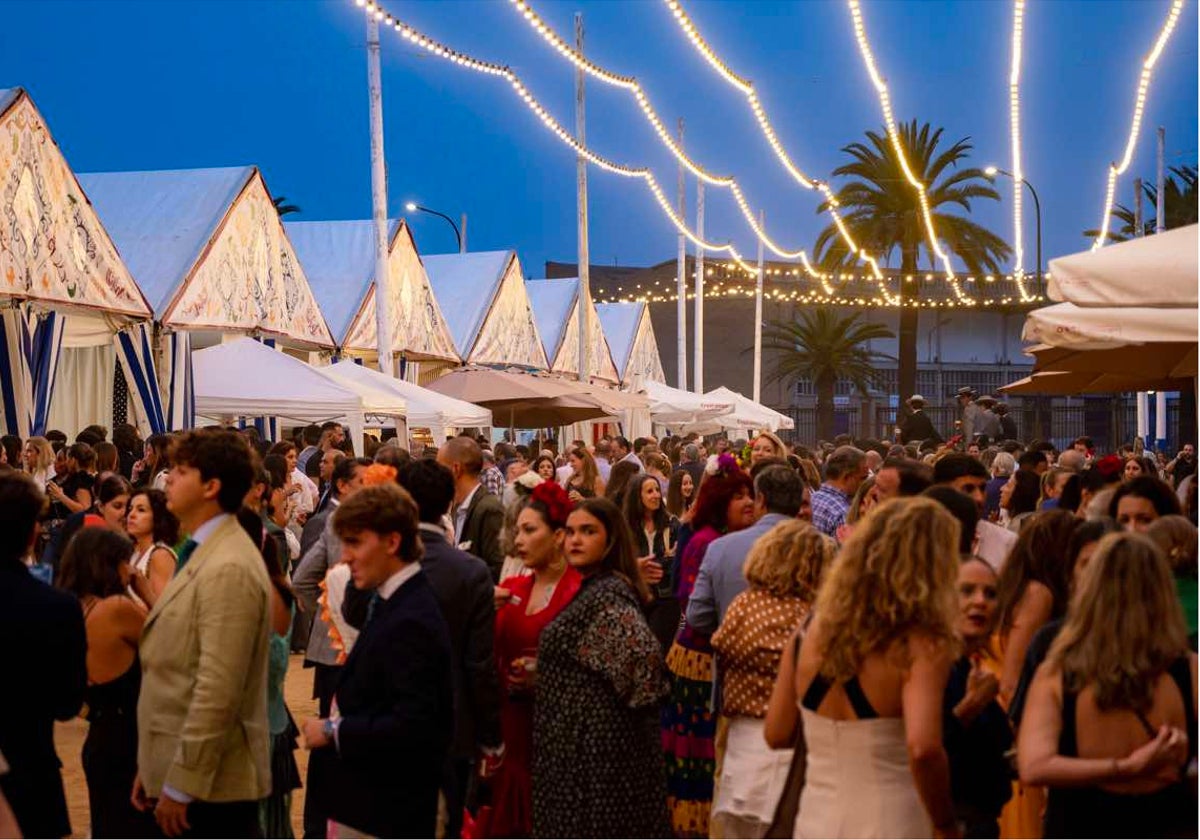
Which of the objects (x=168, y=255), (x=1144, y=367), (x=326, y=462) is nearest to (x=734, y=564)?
(x=1144, y=367)

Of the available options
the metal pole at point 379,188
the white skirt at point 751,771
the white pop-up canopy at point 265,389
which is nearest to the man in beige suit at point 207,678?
the white skirt at point 751,771

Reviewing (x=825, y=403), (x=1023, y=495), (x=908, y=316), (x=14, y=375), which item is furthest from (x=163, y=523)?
(x=825, y=403)

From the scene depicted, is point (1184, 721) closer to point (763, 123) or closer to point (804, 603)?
point (804, 603)

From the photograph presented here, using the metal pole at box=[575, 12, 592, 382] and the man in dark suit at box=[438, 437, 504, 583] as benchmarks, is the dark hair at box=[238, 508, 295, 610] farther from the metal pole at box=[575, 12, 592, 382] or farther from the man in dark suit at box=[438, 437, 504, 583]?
the metal pole at box=[575, 12, 592, 382]

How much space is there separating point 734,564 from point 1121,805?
3.11 m

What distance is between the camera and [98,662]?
5.70 meters

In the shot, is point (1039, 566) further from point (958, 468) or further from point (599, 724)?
point (958, 468)

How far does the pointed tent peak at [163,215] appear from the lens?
20.9m

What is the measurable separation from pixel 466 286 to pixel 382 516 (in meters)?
31.3

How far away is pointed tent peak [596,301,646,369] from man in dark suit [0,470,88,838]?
4496 centimetres

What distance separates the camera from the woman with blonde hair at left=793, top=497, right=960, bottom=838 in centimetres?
414

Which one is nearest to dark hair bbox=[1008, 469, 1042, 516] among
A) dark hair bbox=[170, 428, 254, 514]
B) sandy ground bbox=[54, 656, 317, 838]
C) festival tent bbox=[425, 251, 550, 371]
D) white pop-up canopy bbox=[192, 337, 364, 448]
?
sandy ground bbox=[54, 656, 317, 838]

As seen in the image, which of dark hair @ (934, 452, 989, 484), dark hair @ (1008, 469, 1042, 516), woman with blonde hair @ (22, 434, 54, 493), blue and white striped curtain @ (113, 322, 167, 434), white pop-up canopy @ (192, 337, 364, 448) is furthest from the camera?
blue and white striped curtain @ (113, 322, 167, 434)

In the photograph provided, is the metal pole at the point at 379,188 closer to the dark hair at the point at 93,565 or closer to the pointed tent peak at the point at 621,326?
the dark hair at the point at 93,565
